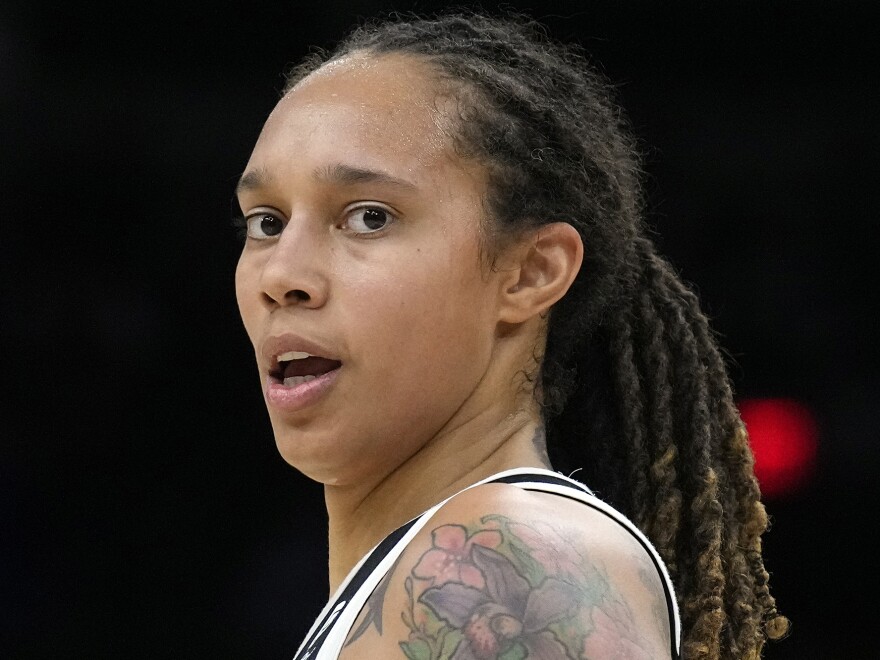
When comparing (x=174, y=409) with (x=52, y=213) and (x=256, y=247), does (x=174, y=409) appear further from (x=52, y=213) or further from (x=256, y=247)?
(x=256, y=247)

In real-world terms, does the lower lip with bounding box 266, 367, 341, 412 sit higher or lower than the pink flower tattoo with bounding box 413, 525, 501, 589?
higher

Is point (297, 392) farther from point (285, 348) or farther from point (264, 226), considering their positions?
point (264, 226)

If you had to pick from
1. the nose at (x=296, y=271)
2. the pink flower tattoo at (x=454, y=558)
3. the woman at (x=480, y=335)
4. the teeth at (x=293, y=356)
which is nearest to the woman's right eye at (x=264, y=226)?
the woman at (x=480, y=335)

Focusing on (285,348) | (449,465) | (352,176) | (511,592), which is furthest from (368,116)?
(511,592)

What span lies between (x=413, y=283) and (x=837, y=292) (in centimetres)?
249

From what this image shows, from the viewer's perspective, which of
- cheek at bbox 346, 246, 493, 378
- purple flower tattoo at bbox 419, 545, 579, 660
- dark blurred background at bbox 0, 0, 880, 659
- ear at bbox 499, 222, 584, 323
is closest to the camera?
purple flower tattoo at bbox 419, 545, 579, 660

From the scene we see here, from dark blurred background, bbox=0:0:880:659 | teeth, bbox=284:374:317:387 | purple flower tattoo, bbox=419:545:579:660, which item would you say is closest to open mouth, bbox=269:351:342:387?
teeth, bbox=284:374:317:387

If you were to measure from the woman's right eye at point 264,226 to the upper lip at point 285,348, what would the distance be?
0.18m

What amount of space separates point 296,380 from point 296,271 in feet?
0.56

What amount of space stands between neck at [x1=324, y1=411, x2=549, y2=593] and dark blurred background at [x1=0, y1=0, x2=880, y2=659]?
1843 mm

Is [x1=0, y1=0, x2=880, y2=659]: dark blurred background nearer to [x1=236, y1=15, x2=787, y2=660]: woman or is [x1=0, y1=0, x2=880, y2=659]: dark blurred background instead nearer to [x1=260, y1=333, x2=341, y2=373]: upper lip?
[x1=236, y1=15, x2=787, y2=660]: woman

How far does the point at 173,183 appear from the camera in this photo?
3910 millimetres

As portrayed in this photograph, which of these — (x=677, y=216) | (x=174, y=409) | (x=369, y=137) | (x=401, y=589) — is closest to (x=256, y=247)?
(x=369, y=137)

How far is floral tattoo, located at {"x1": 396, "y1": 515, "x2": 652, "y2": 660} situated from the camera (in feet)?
4.24
